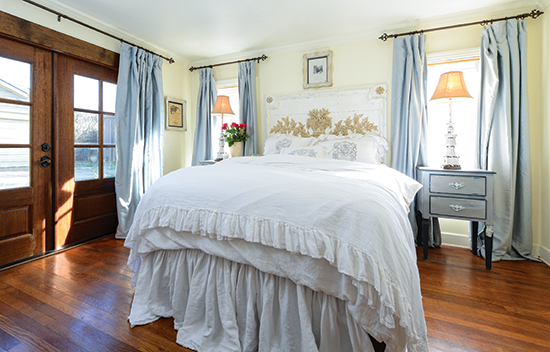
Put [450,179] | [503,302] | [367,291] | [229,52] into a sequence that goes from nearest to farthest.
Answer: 1. [367,291]
2. [503,302]
3. [450,179]
4. [229,52]

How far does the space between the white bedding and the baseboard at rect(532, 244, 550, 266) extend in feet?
6.54

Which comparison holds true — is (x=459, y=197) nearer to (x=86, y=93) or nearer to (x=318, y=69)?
(x=318, y=69)

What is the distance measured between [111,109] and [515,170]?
13.5 ft

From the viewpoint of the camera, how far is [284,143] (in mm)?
3238

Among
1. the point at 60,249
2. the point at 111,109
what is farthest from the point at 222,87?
the point at 60,249

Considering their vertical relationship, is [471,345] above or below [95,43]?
below

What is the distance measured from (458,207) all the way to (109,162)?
11.6 feet

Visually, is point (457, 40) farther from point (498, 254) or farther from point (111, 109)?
point (111, 109)

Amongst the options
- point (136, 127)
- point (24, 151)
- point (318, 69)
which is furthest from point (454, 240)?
point (24, 151)

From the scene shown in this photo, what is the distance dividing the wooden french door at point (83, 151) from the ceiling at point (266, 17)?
57 centimetres

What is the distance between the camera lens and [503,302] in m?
1.79

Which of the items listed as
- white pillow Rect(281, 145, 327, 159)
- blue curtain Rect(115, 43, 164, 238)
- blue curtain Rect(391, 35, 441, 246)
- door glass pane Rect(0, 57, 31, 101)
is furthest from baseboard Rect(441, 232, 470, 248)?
door glass pane Rect(0, 57, 31, 101)

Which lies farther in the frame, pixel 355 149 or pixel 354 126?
pixel 354 126

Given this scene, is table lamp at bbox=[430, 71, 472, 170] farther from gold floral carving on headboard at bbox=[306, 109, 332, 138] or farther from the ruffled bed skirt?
the ruffled bed skirt
